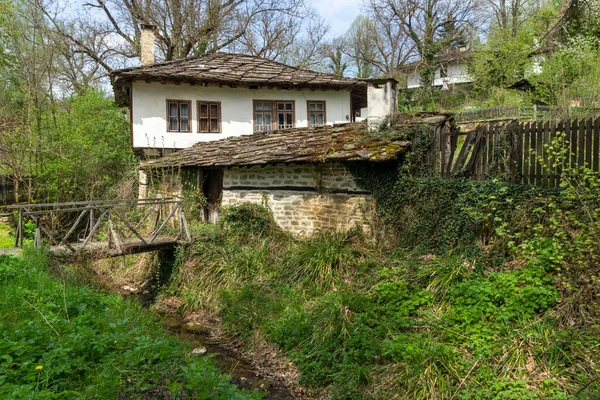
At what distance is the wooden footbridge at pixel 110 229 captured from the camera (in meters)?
7.27

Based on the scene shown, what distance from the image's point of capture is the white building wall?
12.2 meters

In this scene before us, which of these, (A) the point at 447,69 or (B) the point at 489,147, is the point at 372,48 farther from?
(B) the point at 489,147

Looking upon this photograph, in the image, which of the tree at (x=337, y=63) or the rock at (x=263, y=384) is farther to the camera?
the tree at (x=337, y=63)

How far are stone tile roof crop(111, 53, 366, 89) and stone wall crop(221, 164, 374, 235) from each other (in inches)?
143

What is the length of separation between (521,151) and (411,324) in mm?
3192

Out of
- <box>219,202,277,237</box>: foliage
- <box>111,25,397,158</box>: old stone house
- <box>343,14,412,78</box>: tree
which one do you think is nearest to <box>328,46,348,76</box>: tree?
<box>343,14,412,78</box>: tree

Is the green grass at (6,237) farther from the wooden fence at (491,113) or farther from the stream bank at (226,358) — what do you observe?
the wooden fence at (491,113)

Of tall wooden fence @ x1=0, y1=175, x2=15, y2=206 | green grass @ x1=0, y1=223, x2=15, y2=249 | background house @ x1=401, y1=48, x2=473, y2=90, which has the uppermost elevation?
background house @ x1=401, y1=48, x2=473, y2=90

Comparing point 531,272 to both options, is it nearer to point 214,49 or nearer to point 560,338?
point 560,338

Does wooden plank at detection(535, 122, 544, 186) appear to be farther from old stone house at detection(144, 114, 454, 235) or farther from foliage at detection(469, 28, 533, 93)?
foliage at detection(469, 28, 533, 93)

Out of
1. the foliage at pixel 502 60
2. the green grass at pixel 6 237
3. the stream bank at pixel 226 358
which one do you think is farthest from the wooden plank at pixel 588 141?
the foliage at pixel 502 60

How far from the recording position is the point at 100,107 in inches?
582

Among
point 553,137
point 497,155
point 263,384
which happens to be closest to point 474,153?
point 497,155

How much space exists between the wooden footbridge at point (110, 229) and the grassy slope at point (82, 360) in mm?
2855
